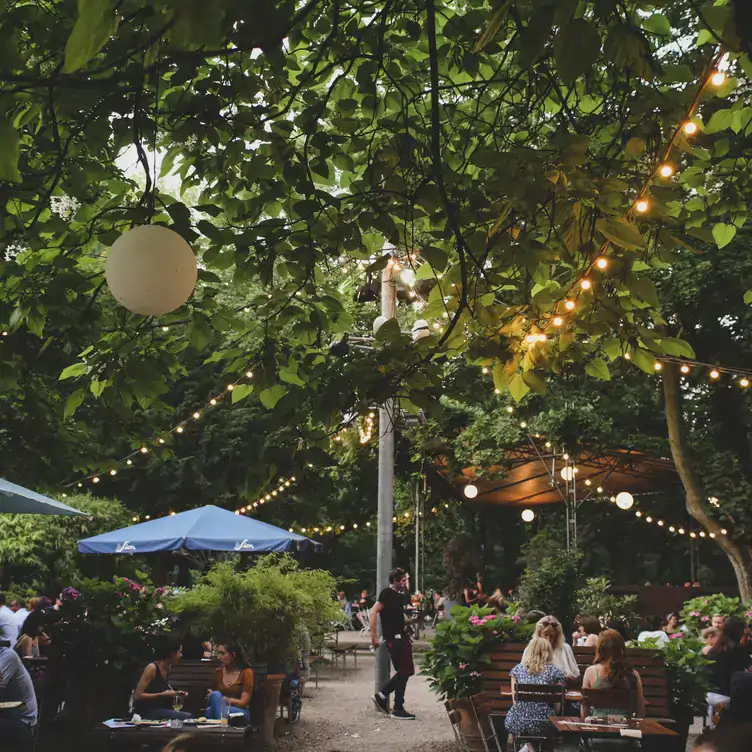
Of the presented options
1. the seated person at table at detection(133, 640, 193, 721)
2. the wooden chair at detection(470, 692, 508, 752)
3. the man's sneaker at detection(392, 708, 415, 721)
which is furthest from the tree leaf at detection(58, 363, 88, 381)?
the man's sneaker at detection(392, 708, 415, 721)

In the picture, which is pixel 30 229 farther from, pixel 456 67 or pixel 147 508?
pixel 147 508

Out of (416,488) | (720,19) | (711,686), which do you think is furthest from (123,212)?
(416,488)

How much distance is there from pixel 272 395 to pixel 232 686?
18.2 ft

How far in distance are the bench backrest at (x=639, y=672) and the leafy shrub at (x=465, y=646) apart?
0.30ft

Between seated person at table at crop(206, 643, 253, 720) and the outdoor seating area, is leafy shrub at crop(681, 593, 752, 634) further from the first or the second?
seated person at table at crop(206, 643, 253, 720)

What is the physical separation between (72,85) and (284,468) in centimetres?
220

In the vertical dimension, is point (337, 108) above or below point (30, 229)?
above

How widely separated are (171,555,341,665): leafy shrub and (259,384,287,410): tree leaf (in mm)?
6280

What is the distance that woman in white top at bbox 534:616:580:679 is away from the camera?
343 inches

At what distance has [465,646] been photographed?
9352 millimetres

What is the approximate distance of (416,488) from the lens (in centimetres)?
1978

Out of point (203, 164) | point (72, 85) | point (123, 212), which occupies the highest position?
point (203, 164)

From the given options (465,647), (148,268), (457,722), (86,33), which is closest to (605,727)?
(457,722)

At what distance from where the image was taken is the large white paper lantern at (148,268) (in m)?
2.72
